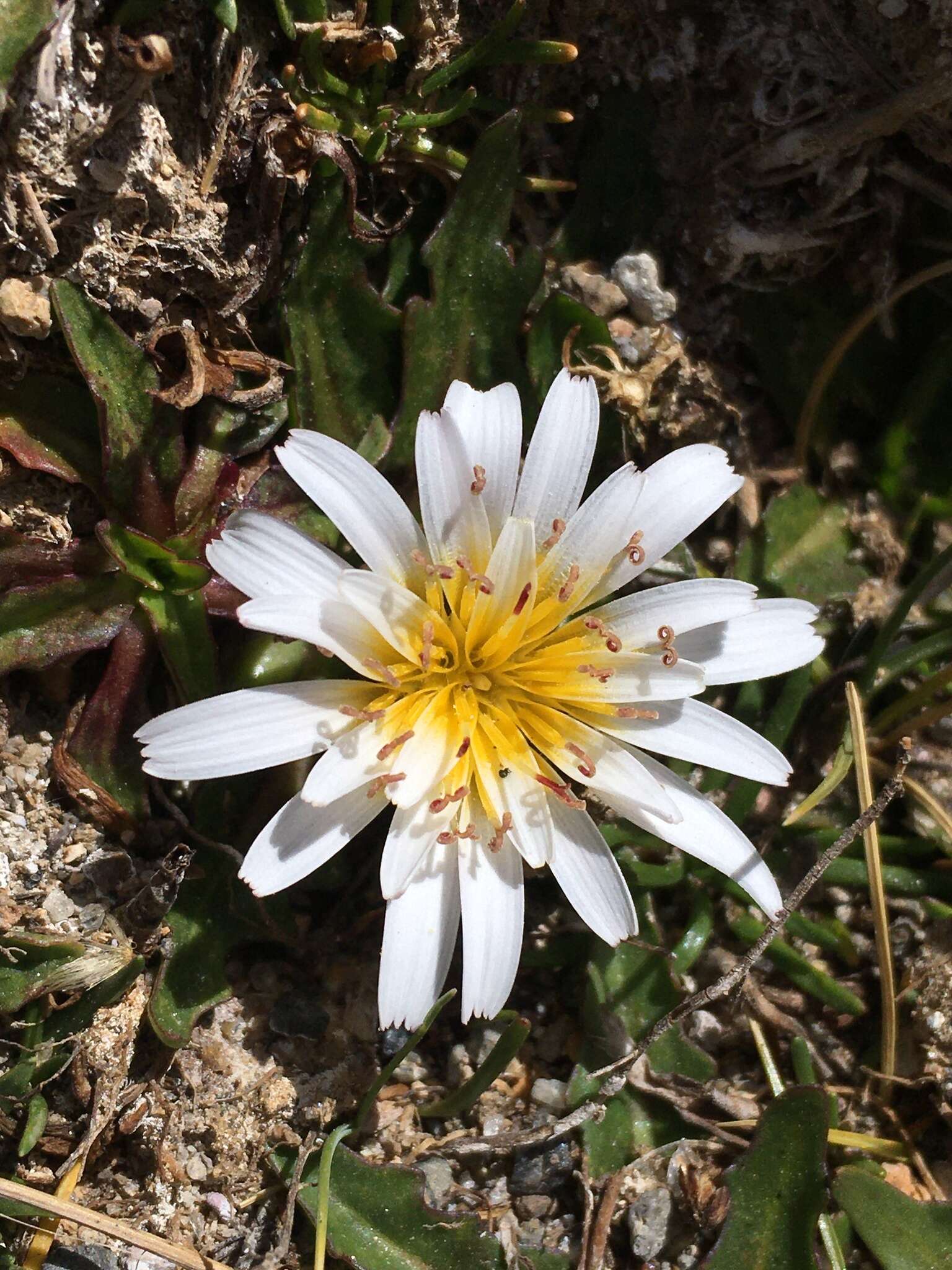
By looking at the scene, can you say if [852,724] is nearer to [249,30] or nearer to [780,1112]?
[780,1112]

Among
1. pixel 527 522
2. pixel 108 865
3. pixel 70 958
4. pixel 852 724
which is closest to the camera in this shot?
pixel 527 522

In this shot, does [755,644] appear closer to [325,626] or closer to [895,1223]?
[325,626]

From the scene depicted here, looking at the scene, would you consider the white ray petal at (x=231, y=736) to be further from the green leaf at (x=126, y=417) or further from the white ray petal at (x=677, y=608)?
the white ray petal at (x=677, y=608)

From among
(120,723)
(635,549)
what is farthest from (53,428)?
(635,549)

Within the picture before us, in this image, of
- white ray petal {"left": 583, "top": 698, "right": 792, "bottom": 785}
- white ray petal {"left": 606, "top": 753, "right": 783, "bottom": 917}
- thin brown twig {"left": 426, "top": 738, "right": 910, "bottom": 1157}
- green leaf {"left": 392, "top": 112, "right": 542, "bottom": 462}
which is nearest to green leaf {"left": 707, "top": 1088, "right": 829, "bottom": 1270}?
thin brown twig {"left": 426, "top": 738, "right": 910, "bottom": 1157}

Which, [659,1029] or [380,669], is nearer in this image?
[380,669]

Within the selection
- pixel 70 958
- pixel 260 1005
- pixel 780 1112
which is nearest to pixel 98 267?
pixel 70 958
